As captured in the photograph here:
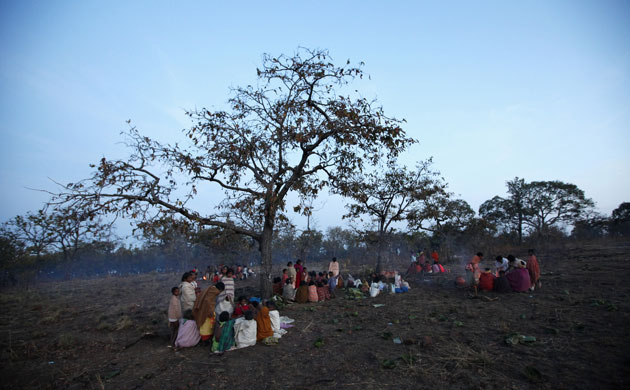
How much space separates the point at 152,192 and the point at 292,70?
5839mm

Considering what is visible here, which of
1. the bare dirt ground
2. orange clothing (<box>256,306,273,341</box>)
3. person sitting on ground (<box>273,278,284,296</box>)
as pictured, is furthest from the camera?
person sitting on ground (<box>273,278,284,296</box>)

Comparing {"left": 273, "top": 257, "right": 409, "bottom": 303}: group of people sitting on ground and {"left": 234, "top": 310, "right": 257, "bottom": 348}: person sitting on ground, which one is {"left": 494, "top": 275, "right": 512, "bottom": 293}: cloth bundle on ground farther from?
{"left": 234, "top": 310, "right": 257, "bottom": 348}: person sitting on ground

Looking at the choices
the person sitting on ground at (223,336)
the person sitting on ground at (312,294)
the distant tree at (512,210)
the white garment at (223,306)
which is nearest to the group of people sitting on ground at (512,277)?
the person sitting on ground at (312,294)

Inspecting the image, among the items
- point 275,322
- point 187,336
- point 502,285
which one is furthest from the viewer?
point 502,285

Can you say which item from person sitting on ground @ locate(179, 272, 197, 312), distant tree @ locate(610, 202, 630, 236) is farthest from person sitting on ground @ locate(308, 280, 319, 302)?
distant tree @ locate(610, 202, 630, 236)

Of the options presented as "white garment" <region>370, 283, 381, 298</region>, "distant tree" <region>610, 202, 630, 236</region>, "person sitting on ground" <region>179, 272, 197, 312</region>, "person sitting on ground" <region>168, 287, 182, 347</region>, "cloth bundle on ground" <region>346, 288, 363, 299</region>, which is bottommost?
"cloth bundle on ground" <region>346, 288, 363, 299</region>

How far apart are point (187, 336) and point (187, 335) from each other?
0.07 feet

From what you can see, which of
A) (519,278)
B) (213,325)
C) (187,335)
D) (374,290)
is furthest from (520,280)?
(187,335)

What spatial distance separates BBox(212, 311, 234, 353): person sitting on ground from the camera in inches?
235

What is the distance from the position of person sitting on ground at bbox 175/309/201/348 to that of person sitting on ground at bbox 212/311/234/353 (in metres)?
0.48

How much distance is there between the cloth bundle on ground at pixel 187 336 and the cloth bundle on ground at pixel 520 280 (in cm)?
978

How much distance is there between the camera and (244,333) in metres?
6.12

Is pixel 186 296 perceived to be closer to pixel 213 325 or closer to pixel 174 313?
pixel 174 313

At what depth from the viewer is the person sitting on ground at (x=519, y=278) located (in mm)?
9539
